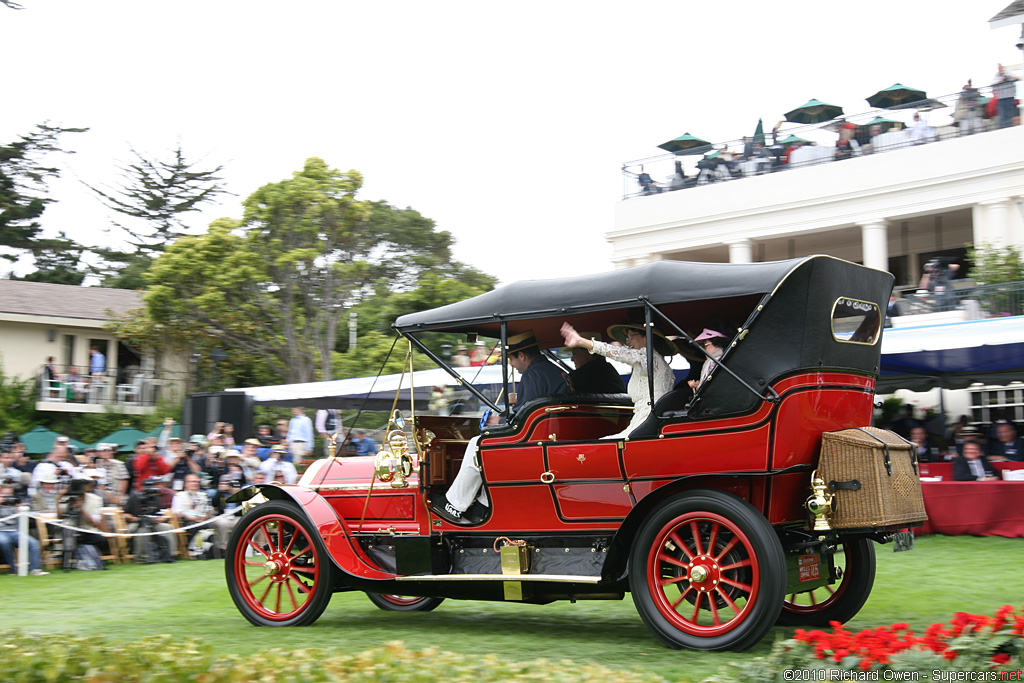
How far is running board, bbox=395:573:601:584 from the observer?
645 cm

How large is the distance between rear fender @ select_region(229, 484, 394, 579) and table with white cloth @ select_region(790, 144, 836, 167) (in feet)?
60.0

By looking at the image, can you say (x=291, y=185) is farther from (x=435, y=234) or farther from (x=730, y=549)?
(x=730, y=549)

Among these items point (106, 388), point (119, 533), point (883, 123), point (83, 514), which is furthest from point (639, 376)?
point (106, 388)

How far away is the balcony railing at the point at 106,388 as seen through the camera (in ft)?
102

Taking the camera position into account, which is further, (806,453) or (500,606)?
(500,606)

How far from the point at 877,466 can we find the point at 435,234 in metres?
31.7

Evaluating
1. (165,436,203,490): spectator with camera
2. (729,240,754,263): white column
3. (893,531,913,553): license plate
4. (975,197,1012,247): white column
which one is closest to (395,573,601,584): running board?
(893,531,913,553): license plate

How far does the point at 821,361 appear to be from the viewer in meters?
6.10

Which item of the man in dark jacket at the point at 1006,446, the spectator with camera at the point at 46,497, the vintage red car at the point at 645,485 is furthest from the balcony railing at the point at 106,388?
the vintage red car at the point at 645,485

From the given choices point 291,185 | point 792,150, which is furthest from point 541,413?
point 291,185

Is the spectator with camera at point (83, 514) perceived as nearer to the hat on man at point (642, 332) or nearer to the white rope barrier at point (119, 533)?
the white rope barrier at point (119, 533)

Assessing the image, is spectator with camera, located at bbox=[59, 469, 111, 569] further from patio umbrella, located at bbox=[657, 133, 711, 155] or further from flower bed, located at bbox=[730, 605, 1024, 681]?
patio umbrella, located at bbox=[657, 133, 711, 155]

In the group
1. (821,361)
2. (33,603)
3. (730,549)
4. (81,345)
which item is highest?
(81,345)

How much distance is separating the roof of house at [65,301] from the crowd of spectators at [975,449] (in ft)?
82.1
